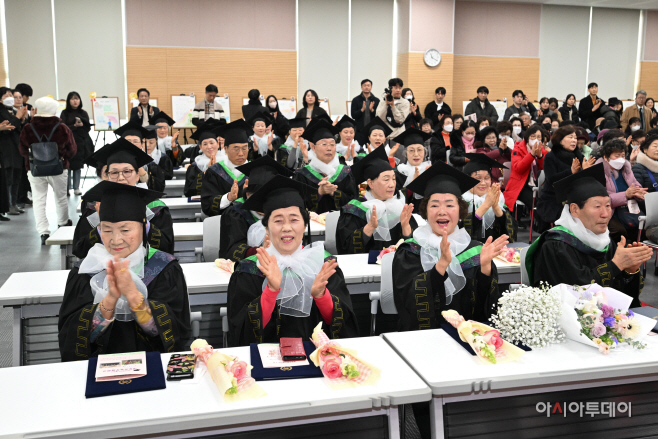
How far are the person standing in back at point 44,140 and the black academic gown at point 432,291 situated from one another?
6.02m

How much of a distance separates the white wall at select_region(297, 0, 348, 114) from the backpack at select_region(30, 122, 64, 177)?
8.27m

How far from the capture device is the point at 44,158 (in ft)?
24.2

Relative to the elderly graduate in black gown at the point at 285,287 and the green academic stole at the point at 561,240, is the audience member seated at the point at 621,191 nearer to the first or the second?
the green academic stole at the point at 561,240

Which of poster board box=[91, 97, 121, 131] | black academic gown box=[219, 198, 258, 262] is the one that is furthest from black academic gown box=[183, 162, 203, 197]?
poster board box=[91, 97, 121, 131]

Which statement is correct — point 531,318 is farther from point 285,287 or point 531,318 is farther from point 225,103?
point 225,103

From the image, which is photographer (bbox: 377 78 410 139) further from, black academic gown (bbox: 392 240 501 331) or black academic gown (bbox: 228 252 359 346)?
black academic gown (bbox: 228 252 359 346)

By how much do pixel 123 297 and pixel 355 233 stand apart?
7.63 feet

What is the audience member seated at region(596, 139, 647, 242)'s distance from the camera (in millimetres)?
6105

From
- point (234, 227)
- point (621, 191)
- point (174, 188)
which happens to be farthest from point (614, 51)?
point (234, 227)

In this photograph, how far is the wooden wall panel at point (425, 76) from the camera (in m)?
14.5

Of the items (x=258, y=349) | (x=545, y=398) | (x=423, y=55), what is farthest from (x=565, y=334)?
(x=423, y=55)

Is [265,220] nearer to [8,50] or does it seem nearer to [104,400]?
[104,400]

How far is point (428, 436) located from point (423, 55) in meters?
13.1

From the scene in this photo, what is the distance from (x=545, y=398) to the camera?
91.6 inches
